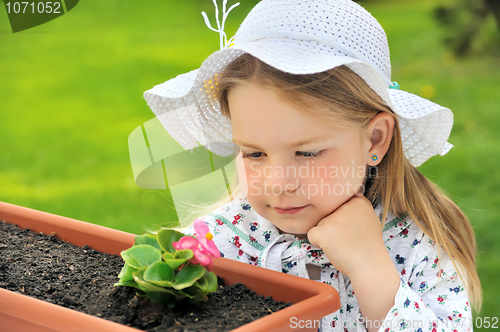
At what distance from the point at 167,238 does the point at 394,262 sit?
59 cm

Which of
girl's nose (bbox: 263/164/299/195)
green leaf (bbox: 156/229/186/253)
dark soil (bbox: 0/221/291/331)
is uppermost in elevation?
green leaf (bbox: 156/229/186/253)

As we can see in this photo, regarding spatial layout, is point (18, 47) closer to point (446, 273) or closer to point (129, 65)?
point (129, 65)

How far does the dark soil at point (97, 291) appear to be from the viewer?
720 mm

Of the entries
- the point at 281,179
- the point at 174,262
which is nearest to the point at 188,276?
the point at 174,262

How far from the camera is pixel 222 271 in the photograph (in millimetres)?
900

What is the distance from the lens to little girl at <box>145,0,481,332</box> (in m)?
0.96

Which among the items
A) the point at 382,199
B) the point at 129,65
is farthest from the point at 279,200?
the point at 129,65

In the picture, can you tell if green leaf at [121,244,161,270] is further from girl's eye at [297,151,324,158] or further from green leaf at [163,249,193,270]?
girl's eye at [297,151,324,158]

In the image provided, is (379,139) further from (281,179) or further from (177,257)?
(177,257)

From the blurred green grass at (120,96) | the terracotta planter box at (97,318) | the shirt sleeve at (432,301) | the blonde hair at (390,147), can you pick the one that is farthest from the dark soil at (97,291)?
the blurred green grass at (120,96)

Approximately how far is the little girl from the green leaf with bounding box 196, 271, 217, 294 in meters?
0.28

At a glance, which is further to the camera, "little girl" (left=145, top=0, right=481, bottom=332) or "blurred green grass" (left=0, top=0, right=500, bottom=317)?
"blurred green grass" (left=0, top=0, right=500, bottom=317)

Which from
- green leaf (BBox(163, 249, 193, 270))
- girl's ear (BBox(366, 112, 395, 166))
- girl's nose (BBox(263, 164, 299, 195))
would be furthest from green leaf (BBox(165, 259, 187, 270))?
girl's ear (BBox(366, 112, 395, 166))
